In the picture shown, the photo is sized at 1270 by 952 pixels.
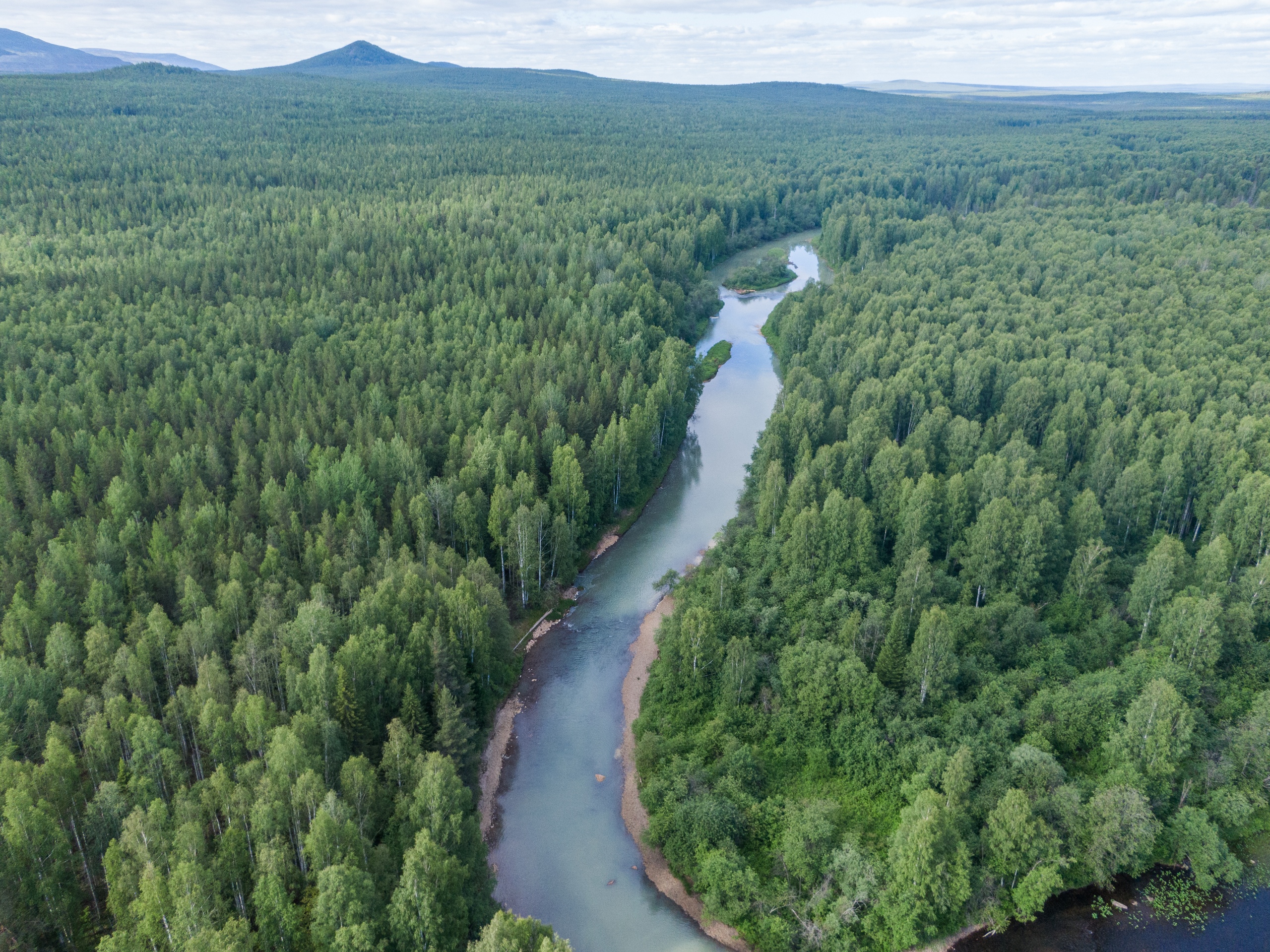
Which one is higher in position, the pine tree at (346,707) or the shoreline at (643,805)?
the pine tree at (346,707)

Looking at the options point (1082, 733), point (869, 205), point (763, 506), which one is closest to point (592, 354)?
point (763, 506)

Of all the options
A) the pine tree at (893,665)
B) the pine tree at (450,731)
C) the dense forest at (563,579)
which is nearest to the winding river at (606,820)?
the dense forest at (563,579)

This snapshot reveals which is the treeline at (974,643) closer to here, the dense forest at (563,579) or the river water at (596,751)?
the dense forest at (563,579)

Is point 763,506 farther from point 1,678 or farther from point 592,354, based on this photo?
point 1,678

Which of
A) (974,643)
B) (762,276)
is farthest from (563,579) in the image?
(762,276)

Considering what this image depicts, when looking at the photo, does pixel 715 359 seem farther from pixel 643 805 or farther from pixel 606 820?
pixel 606 820

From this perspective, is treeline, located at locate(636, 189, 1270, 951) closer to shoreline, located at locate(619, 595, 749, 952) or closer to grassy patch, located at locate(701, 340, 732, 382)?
shoreline, located at locate(619, 595, 749, 952)
